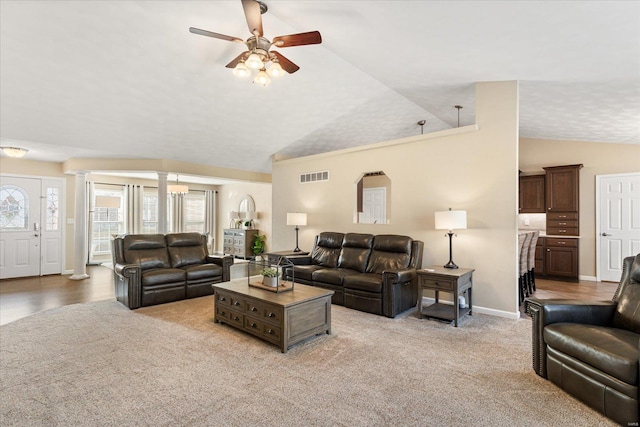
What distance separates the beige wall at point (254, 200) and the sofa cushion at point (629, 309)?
7.27 meters

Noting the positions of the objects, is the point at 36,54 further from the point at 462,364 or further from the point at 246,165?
the point at 462,364

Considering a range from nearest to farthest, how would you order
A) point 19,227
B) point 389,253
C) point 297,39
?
point 297,39
point 389,253
point 19,227

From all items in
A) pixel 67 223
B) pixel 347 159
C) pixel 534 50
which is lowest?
pixel 67 223

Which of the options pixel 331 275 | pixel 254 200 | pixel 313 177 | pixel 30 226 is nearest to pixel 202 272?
pixel 331 275

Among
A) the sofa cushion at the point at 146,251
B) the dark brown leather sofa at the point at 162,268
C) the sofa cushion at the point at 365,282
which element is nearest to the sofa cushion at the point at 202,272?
the dark brown leather sofa at the point at 162,268

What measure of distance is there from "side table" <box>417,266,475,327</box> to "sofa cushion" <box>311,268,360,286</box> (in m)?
1.10

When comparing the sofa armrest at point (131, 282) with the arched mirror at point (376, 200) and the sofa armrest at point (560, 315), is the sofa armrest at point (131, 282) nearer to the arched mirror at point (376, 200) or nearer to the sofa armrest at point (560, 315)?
the sofa armrest at point (560, 315)

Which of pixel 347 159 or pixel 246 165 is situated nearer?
pixel 347 159

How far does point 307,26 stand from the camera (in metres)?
3.75

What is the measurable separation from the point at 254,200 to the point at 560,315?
8.70 meters

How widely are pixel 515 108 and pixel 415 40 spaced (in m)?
1.78

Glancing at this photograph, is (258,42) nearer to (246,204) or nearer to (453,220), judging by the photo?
(453,220)

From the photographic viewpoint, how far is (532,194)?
23.8ft

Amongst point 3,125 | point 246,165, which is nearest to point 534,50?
point 246,165
